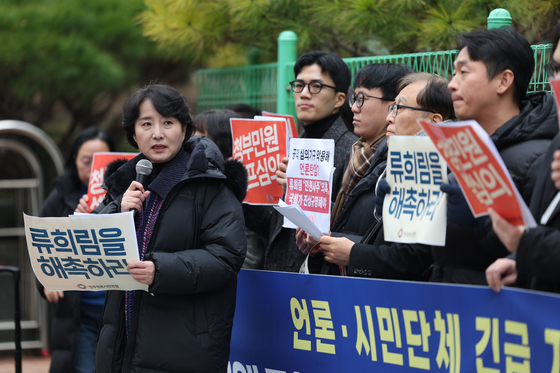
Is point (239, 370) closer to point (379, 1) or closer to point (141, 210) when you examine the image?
point (141, 210)

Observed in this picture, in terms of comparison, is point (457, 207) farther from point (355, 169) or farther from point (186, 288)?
point (186, 288)

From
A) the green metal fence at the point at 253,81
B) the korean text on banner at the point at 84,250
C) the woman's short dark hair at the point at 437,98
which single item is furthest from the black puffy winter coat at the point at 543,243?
the green metal fence at the point at 253,81

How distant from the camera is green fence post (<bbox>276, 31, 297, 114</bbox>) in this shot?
615 cm

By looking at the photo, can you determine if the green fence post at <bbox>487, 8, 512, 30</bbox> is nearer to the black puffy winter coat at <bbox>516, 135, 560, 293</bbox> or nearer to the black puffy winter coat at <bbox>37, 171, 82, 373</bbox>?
the black puffy winter coat at <bbox>516, 135, 560, 293</bbox>

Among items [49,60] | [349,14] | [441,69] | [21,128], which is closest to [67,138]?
[49,60]

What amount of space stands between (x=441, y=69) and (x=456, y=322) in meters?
2.23

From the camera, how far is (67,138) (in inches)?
484

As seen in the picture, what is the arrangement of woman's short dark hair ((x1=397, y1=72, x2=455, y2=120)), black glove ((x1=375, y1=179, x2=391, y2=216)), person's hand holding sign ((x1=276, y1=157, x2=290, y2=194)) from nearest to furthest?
black glove ((x1=375, y1=179, x2=391, y2=216)), woman's short dark hair ((x1=397, y1=72, x2=455, y2=120)), person's hand holding sign ((x1=276, y1=157, x2=290, y2=194))

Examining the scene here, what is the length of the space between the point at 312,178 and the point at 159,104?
865mm

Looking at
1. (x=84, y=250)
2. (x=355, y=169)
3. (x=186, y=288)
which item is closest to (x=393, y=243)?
(x=355, y=169)

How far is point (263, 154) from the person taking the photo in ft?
13.6

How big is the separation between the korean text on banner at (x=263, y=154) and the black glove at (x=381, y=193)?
112 centimetres

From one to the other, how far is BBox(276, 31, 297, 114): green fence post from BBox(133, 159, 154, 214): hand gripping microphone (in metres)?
2.90

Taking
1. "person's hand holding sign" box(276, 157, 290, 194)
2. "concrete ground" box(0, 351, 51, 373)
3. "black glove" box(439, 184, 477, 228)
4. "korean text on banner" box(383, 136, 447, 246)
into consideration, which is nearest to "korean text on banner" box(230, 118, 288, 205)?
"person's hand holding sign" box(276, 157, 290, 194)
